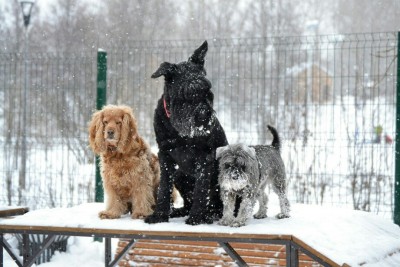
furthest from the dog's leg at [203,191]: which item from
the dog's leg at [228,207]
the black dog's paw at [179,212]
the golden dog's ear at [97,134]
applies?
the golden dog's ear at [97,134]

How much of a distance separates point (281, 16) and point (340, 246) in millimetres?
17772

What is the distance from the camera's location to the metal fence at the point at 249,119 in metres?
6.85

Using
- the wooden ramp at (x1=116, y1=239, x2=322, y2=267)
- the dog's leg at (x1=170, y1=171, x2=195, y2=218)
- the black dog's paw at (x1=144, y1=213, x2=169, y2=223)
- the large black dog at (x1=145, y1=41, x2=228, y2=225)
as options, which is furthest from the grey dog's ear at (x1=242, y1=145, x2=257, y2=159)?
the wooden ramp at (x1=116, y1=239, x2=322, y2=267)

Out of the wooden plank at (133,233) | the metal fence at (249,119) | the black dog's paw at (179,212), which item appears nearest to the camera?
the wooden plank at (133,233)

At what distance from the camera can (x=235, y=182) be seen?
346 centimetres

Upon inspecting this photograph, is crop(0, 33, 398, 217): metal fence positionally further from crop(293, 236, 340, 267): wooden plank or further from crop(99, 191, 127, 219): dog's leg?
crop(293, 236, 340, 267): wooden plank

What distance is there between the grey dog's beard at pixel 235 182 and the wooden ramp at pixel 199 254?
185 centimetres

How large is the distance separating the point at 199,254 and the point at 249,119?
2.26 metres

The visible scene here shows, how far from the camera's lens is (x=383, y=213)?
22.9 ft

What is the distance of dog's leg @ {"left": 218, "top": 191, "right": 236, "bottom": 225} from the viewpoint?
3576 millimetres

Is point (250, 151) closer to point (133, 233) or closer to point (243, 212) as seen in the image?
point (243, 212)

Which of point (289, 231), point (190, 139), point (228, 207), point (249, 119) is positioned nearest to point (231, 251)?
point (228, 207)

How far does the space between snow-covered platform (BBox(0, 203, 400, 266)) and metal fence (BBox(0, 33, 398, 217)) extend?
2.45 meters

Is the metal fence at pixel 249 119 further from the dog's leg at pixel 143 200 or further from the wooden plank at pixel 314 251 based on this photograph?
the wooden plank at pixel 314 251
